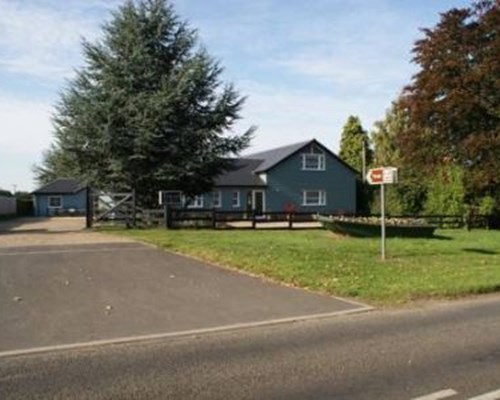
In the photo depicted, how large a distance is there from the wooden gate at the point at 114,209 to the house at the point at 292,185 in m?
20.6

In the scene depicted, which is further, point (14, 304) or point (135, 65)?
point (135, 65)

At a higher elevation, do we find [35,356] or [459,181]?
[459,181]

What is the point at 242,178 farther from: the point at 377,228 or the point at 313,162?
the point at 377,228

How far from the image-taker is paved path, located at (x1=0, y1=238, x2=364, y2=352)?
9.55 meters

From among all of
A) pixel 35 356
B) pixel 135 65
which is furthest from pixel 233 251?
pixel 135 65

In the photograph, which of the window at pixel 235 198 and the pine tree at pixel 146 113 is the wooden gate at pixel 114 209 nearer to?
the pine tree at pixel 146 113

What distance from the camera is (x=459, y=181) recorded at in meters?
38.5

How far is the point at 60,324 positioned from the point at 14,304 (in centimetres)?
183

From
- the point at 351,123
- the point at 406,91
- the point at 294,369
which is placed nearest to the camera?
the point at 294,369

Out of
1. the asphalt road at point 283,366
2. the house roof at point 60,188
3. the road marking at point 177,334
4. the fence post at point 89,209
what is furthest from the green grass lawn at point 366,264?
the house roof at point 60,188

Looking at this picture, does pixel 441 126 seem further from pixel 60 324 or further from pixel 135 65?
pixel 60 324

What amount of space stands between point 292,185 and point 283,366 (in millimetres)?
46927

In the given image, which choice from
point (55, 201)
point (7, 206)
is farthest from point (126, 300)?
point (55, 201)

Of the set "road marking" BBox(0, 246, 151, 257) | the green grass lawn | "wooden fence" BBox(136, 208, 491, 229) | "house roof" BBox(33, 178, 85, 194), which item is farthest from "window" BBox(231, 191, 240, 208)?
"road marking" BBox(0, 246, 151, 257)
